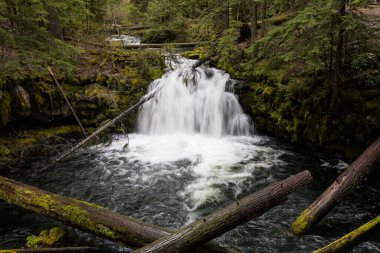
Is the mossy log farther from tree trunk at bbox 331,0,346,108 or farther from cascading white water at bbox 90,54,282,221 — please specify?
tree trunk at bbox 331,0,346,108

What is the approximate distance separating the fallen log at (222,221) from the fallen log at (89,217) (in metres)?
0.45

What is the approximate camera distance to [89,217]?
18.3 feet

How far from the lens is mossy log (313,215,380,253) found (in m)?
4.84

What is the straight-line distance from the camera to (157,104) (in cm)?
1342

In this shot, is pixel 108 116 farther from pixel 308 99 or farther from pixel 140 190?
pixel 308 99

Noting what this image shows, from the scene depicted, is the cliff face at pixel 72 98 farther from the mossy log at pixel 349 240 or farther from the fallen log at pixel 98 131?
the mossy log at pixel 349 240

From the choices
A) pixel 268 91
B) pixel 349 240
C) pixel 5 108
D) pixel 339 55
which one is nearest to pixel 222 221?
pixel 349 240

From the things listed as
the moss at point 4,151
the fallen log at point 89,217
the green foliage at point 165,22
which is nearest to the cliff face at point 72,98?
the moss at point 4,151

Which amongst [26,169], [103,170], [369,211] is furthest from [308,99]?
[26,169]

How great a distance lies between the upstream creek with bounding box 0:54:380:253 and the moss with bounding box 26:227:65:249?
0.60ft

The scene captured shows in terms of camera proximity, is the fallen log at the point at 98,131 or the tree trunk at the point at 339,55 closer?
the tree trunk at the point at 339,55

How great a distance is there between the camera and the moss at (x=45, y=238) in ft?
18.8

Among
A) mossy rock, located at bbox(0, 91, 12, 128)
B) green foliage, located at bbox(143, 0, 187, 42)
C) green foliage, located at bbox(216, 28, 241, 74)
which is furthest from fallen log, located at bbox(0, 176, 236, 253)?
green foliage, located at bbox(143, 0, 187, 42)

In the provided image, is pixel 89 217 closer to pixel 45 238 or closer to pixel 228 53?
pixel 45 238
